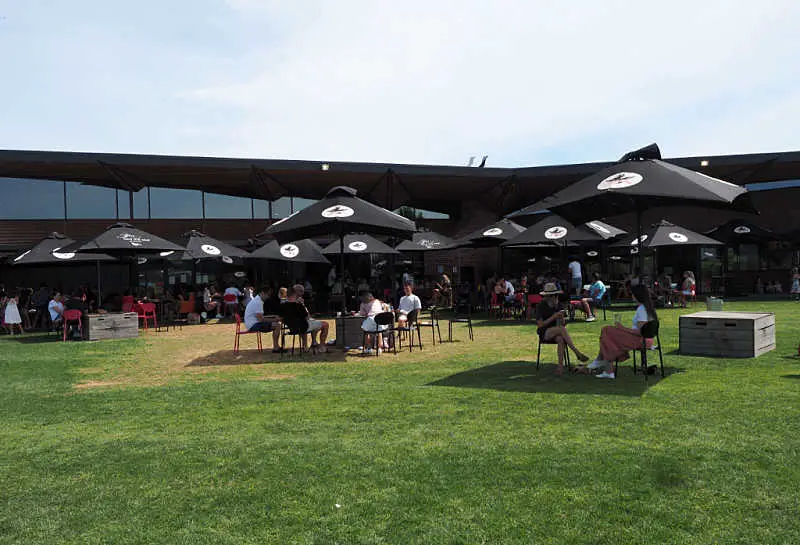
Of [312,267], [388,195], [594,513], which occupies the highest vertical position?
[388,195]

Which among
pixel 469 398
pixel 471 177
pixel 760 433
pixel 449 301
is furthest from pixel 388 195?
pixel 760 433

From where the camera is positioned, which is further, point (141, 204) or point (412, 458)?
point (141, 204)

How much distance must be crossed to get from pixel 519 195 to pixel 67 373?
68.0 feet

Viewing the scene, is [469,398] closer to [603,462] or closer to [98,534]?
[603,462]

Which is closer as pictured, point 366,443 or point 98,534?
point 98,534

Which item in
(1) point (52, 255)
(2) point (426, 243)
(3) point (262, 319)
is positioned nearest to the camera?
(3) point (262, 319)

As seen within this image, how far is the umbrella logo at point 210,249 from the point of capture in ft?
53.3

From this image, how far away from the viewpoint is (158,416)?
215 inches

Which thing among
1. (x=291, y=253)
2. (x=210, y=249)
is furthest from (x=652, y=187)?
(x=210, y=249)

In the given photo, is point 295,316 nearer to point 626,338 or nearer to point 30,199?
point 626,338

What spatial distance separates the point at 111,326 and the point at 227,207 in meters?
11.2

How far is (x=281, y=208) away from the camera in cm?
2402

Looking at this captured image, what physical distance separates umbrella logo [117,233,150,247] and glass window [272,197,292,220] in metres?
10.0

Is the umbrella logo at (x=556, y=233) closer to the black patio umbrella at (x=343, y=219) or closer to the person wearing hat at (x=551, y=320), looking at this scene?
the black patio umbrella at (x=343, y=219)
